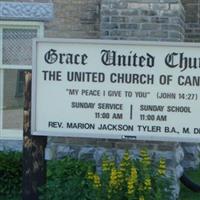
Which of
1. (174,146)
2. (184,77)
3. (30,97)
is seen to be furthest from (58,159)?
(184,77)

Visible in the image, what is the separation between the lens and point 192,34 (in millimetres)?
10359

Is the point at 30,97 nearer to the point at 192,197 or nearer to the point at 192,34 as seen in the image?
the point at 192,197

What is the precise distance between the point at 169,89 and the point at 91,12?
12.9 ft

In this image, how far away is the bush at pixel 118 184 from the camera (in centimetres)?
588

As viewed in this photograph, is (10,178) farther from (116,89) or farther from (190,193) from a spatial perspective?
(116,89)

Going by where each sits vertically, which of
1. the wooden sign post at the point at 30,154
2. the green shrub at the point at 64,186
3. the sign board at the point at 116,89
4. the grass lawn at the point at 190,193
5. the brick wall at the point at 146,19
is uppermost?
the brick wall at the point at 146,19

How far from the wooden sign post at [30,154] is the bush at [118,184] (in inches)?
4.6

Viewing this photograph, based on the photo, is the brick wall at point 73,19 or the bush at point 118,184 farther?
the brick wall at point 73,19

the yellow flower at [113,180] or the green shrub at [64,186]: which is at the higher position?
the yellow flower at [113,180]

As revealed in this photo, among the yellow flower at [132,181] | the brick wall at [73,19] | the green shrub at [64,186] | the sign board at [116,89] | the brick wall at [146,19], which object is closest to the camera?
the yellow flower at [132,181]

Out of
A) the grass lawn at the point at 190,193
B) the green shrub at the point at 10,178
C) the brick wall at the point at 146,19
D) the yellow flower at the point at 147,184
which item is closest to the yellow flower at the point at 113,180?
the yellow flower at the point at 147,184

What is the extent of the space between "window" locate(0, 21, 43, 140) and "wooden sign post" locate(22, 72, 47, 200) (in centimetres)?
365

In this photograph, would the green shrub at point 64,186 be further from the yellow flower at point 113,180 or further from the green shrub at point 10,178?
the green shrub at point 10,178

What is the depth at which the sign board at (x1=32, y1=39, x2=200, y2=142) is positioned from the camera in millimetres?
5957
